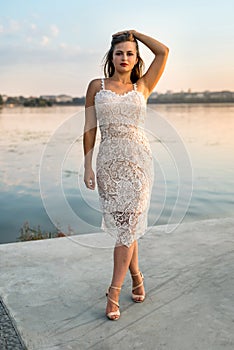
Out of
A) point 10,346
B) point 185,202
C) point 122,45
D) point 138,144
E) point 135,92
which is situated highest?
point 122,45

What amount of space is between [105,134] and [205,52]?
7.44 m

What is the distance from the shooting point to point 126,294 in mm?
2582

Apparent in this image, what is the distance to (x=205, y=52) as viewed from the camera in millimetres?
9234

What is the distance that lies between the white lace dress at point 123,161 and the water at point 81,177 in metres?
0.34

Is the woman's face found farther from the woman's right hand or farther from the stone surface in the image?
the stone surface

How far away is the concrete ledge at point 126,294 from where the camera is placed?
6.94 feet

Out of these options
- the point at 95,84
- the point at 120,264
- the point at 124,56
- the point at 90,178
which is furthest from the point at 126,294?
the point at 124,56

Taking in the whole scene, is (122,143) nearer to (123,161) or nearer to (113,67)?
(123,161)

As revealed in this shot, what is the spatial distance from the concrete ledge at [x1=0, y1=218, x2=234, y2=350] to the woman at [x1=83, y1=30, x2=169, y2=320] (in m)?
0.19

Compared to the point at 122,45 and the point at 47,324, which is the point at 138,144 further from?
the point at 47,324

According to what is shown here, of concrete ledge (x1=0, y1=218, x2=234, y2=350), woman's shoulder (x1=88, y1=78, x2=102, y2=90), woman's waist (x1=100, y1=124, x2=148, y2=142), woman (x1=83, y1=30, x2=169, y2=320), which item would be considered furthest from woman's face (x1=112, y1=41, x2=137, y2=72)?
concrete ledge (x1=0, y1=218, x2=234, y2=350)

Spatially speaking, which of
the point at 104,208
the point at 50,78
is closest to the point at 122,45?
the point at 104,208

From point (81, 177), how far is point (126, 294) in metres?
0.74

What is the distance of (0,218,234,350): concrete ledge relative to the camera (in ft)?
6.94
